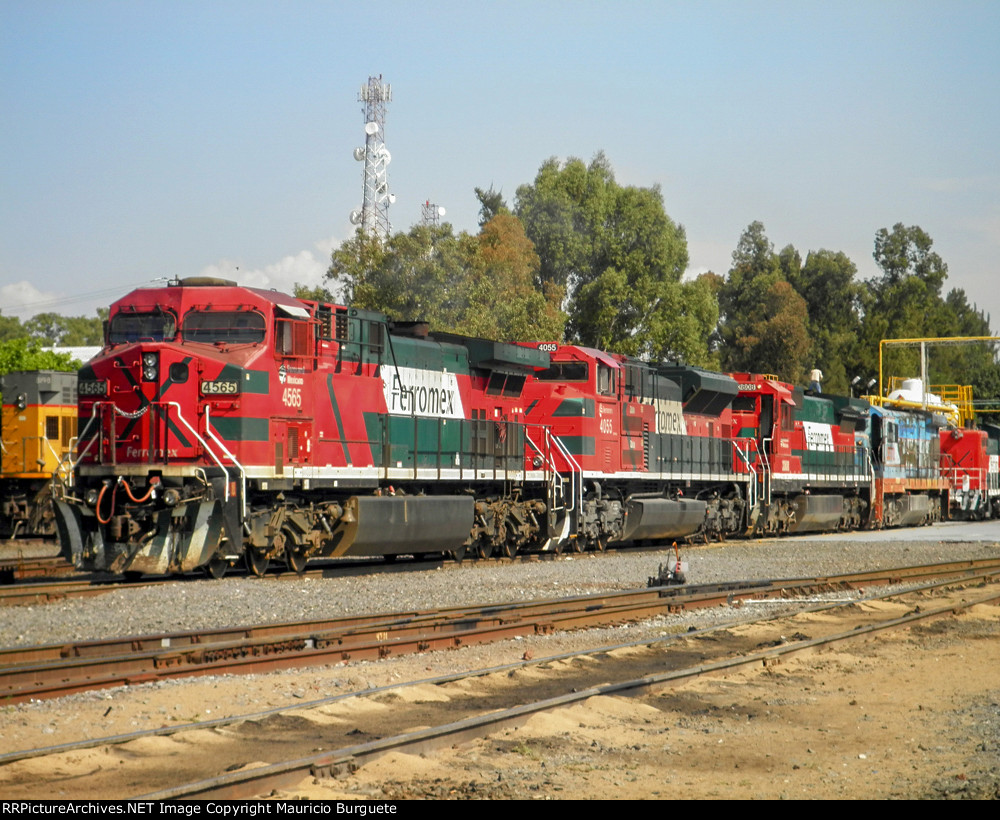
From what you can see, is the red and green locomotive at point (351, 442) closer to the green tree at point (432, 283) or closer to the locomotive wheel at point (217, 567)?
the locomotive wheel at point (217, 567)

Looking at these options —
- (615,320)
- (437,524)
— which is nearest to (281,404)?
(437,524)

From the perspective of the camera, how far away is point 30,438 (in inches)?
1071

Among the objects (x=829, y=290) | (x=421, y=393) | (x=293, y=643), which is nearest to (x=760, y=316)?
(x=829, y=290)

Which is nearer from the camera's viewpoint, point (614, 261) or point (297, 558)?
point (297, 558)

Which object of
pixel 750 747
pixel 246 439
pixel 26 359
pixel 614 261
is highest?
pixel 614 261

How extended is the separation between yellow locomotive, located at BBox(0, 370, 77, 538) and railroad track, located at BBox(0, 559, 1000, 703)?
54.9 feet

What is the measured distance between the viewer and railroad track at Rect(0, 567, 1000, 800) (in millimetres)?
6184

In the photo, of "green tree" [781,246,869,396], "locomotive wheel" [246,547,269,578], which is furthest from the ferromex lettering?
"green tree" [781,246,869,396]

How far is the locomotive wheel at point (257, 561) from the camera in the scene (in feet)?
53.6

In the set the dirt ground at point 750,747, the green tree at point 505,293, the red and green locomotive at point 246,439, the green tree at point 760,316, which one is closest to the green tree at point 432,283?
the green tree at point 505,293

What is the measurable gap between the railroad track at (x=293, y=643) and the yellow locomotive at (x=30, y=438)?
1672cm

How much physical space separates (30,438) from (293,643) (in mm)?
18600

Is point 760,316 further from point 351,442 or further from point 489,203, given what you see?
point 351,442

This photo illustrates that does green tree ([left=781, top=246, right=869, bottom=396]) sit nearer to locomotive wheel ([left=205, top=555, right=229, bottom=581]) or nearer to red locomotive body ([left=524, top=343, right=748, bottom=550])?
red locomotive body ([left=524, top=343, right=748, bottom=550])
